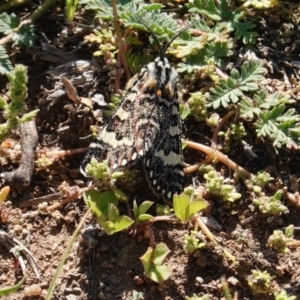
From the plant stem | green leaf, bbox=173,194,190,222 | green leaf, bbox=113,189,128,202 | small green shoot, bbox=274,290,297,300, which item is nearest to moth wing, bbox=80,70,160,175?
green leaf, bbox=113,189,128,202

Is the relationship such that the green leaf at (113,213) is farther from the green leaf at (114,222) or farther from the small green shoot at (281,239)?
the small green shoot at (281,239)

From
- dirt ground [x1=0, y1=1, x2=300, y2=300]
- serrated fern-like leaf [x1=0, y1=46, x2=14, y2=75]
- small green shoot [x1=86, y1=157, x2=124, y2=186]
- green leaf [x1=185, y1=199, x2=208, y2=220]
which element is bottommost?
dirt ground [x1=0, y1=1, x2=300, y2=300]

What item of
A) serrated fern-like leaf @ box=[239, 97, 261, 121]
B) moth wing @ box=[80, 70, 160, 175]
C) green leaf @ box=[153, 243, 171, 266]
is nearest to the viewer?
green leaf @ box=[153, 243, 171, 266]

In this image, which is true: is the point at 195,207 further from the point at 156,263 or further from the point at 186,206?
the point at 156,263

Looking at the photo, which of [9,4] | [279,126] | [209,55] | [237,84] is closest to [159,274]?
[279,126]

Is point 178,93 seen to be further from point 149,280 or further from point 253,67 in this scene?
point 149,280

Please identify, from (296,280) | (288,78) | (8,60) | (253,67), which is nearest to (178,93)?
(253,67)

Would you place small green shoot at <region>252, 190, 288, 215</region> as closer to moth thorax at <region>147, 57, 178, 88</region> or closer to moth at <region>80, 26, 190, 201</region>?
moth at <region>80, 26, 190, 201</region>
